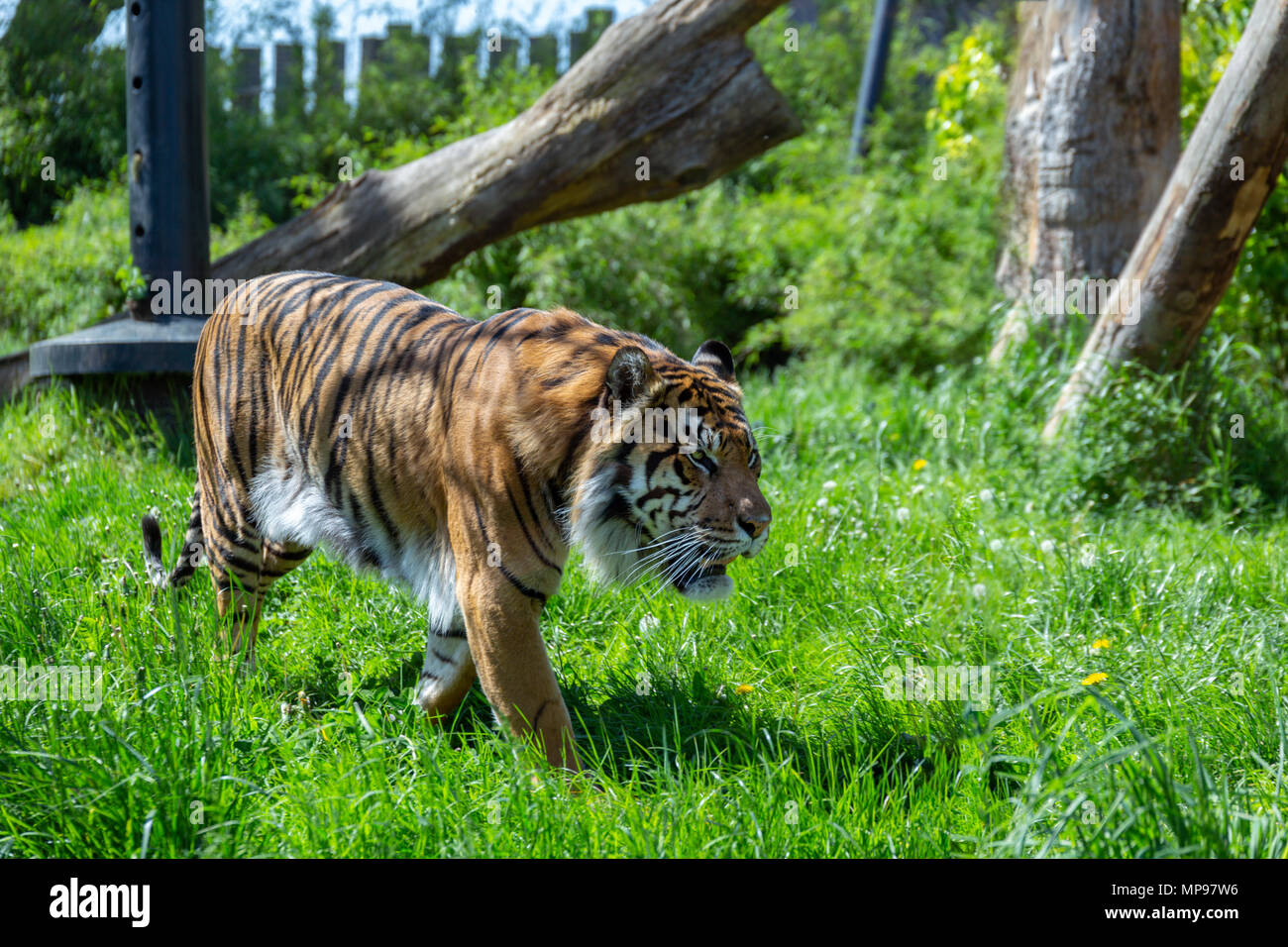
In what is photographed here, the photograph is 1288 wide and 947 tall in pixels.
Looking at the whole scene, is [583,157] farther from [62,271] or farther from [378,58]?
[378,58]

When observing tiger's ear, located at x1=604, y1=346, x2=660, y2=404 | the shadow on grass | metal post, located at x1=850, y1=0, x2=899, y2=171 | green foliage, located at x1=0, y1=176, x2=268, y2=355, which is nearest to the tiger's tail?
the shadow on grass

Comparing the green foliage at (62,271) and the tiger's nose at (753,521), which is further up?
the green foliage at (62,271)

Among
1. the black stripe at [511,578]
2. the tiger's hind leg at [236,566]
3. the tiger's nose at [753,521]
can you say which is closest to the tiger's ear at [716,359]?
the tiger's nose at [753,521]

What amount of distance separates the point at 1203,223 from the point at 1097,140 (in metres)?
1.22

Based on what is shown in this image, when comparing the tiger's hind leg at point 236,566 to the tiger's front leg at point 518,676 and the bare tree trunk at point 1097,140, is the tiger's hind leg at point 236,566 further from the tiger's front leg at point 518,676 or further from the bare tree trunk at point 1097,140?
the bare tree trunk at point 1097,140

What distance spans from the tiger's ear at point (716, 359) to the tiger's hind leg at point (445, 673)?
1.05 metres

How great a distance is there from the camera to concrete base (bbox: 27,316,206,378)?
17.2 ft

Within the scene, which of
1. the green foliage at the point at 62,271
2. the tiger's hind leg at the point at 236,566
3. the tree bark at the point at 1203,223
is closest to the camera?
the tiger's hind leg at the point at 236,566

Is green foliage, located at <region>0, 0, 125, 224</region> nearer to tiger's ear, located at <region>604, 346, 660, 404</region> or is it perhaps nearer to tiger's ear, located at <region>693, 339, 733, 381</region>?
tiger's ear, located at <region>693, 339, 733, 381</region>

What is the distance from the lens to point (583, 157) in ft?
19.4

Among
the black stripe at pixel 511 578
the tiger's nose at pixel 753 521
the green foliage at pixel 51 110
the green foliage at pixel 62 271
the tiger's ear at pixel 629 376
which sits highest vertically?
the green foliage at pixel 51 110

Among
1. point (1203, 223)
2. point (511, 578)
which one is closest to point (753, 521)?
point (511, 578)

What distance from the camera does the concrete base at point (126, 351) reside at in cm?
523
